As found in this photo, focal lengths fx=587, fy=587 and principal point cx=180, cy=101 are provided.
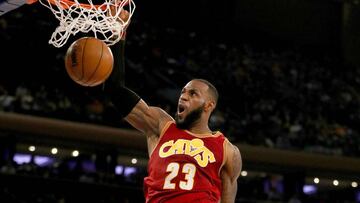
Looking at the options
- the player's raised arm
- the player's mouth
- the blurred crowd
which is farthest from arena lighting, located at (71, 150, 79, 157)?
the player's mouth

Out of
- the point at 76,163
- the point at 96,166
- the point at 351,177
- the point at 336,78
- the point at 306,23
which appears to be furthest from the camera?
the point at 306,23

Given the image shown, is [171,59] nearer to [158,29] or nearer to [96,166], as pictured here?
[158,29]

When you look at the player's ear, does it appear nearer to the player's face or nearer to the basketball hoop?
the player's face

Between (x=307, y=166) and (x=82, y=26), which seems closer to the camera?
(x=82, y=26)

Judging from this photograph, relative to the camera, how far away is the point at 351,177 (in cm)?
1553

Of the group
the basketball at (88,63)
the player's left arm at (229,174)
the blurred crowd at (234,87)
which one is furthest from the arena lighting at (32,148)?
the player's left arm at (229,174)

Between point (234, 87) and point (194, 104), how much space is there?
A: 11.5 metres

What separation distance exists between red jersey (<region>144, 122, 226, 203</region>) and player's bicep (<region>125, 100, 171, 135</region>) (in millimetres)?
83

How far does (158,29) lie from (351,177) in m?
6.90

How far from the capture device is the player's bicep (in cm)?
391

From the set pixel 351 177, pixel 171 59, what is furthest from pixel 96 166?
pixel 351 177

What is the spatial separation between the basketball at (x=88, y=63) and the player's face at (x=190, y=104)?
60cm

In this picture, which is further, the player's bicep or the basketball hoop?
the basketball hoop

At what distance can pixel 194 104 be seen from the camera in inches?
154
